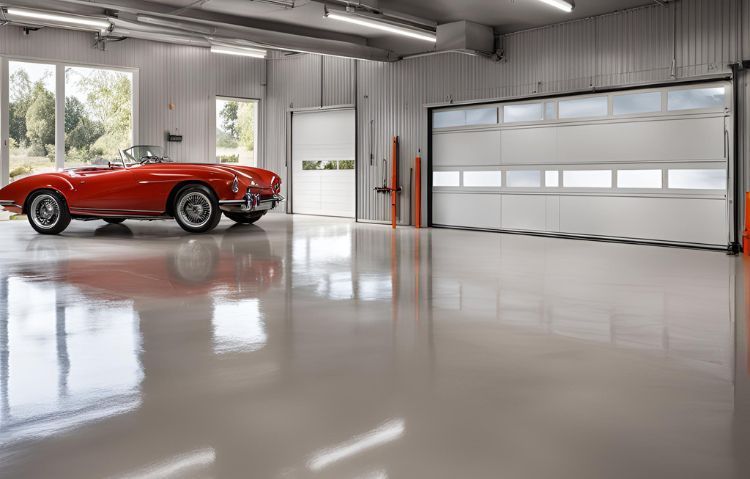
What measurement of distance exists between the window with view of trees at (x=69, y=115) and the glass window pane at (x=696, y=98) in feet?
35.8

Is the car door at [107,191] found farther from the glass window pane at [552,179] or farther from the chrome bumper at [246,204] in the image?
the glass window pane at [552,179]

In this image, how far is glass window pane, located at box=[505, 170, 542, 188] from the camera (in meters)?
12.5

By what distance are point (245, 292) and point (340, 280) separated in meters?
1.06

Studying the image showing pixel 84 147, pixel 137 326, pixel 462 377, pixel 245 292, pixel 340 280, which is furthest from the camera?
pixel 84 147

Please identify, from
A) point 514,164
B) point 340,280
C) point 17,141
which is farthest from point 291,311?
point 17,141

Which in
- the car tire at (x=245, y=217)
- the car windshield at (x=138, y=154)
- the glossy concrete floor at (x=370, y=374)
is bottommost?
the glossy concrete floor at (x=370, y=374)

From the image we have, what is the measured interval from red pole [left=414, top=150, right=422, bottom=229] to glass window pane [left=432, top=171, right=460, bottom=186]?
30 cm

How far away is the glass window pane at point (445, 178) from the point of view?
45.7ft

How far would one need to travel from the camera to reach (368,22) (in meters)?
11.4

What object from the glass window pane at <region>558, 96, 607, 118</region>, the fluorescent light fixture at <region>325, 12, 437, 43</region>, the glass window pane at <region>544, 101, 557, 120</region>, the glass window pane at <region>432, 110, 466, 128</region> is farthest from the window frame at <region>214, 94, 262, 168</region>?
the glass window pane at <region>558, 96, 607, 118</region>

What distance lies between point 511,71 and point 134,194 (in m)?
6.94

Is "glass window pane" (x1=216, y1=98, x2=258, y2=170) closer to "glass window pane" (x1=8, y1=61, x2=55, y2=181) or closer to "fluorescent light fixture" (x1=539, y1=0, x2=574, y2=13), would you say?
"glass window pane" (x1=8, y1=61, x2=55, y2=181)

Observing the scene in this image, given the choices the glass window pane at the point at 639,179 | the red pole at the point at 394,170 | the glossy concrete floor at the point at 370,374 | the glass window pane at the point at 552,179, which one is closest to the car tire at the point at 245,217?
the red pole at the point at 394,170

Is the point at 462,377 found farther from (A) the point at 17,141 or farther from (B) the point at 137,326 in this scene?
(A) the point at 17,141
